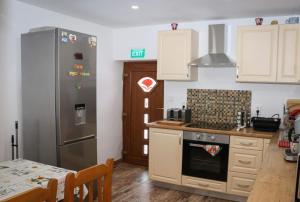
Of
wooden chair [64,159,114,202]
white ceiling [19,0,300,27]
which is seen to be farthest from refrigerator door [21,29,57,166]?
wooden chair [64,159,114,202]

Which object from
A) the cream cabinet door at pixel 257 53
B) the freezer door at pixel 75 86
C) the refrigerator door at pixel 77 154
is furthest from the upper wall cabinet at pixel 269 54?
the refrigerator door at pixel 77 154

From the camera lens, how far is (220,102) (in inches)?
167

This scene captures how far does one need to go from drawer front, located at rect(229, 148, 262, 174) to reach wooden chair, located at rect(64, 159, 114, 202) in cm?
219

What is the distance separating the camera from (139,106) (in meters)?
5.10

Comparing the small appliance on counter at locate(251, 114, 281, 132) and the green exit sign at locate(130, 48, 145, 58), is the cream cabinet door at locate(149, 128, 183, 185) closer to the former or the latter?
the small appliance on counter at locate(251, 114, 281, 132)

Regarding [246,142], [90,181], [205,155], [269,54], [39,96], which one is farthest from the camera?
[205,155]

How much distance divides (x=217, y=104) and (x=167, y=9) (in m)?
1.60

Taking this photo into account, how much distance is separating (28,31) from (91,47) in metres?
0.82

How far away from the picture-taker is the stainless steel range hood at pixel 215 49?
391 centimetres

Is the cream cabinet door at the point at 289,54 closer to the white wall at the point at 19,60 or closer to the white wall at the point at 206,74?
the white wall at the point at 206,74

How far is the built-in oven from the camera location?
12.0 feet

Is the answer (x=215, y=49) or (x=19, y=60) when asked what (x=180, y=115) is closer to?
(x=215, y=49)

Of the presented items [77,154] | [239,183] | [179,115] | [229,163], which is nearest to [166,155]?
[179,115]

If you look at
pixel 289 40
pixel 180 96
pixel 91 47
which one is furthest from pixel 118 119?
pixel 289 40
